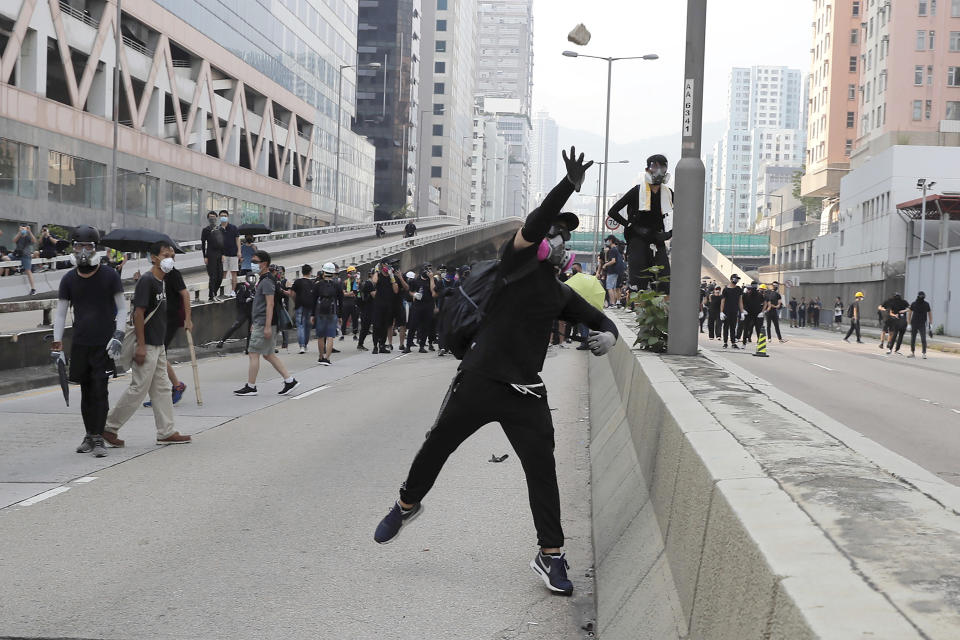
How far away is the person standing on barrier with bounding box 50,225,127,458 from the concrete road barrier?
190 inches

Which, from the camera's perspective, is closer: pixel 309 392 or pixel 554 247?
pixel 554 247

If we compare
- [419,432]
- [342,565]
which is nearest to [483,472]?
[419,432]

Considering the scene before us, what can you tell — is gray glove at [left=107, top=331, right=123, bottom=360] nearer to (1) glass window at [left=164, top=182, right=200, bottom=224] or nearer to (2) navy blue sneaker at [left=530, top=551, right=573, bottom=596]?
(2) navy blue sneaker at [left=530, top=551, right=573, bottom=596]

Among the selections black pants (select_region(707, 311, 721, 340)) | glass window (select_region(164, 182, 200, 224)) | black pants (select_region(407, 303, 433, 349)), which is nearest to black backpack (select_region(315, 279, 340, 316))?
black pants (select_region(407, 303, 433, 349))

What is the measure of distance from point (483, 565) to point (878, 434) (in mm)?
6789

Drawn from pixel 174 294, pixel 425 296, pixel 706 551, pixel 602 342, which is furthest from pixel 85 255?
pixel 425 296

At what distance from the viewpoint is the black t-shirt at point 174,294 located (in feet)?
35.0

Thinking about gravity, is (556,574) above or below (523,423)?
below

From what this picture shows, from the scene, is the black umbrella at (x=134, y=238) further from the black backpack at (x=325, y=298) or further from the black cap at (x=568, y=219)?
the black cap at (x=568, y=219)

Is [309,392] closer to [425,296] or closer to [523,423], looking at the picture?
[425,296]

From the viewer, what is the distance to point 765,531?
290cm

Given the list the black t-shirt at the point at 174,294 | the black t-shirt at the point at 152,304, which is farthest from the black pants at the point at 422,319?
the black t-shirt at the point at 152,304

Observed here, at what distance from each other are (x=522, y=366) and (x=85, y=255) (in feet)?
17.6

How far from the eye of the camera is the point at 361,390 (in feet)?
49.5
